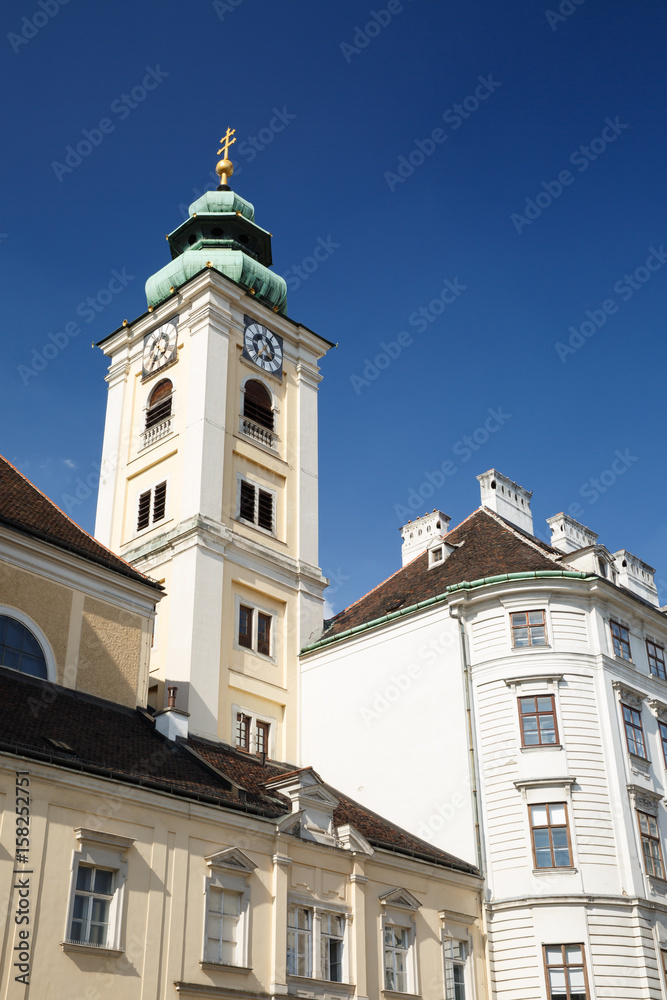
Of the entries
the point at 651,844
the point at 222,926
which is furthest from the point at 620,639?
the point at 222,926

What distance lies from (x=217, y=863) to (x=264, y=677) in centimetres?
1388

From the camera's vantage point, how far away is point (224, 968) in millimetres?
22000

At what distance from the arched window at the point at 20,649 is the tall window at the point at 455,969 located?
487 inches

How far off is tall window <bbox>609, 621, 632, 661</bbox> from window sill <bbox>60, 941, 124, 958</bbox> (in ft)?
58.4

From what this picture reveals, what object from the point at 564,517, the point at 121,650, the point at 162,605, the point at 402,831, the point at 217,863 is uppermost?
the point at 564,517

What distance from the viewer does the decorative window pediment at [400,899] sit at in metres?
26.5

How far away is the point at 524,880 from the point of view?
28641mm

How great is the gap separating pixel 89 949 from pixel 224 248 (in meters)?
31.6

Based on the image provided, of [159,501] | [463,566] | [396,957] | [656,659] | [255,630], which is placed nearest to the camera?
[396,957]

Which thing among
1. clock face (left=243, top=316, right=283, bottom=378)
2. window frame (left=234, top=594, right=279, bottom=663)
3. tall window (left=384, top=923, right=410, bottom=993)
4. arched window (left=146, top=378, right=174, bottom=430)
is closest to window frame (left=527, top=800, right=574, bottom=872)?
tall window (left=384, top=923, right=410, bottom=993)

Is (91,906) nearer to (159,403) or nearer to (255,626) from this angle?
(255,626)

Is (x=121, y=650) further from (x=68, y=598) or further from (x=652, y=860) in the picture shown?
(x=652, y=860)

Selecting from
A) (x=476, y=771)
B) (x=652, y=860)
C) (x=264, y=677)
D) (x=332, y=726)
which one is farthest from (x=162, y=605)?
(x=652, y=860)

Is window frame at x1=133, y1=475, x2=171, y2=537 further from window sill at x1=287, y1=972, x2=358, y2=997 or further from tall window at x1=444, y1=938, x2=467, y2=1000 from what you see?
window sill at x1=287, y1=972, x2=358, y2=997
